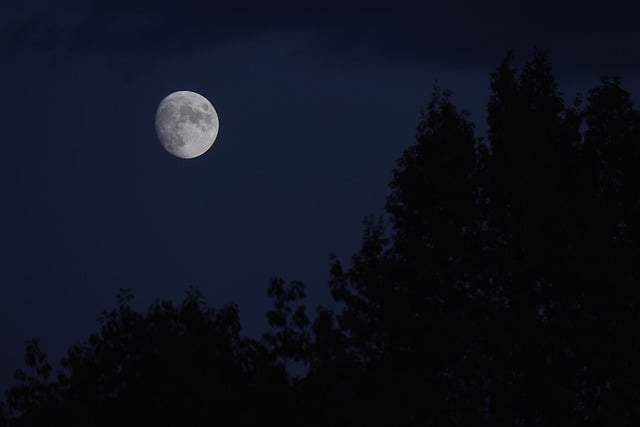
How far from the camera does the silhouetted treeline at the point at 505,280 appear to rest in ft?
87.1

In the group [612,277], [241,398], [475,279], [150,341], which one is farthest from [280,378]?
[612,277]

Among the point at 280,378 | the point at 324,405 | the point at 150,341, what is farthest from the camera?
the point at 150,341

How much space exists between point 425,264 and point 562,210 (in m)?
3.40

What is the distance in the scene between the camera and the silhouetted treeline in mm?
26547

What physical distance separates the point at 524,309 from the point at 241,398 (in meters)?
12.5

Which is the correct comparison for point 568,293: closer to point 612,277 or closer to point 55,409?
point 612,277

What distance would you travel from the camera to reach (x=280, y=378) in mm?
36031

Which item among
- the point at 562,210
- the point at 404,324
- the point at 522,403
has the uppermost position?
the point at 562,210

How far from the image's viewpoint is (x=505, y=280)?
2752cm

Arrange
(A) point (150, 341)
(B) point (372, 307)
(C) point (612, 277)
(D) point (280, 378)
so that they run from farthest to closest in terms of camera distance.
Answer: (A) point (150, 341) → (D) point (280, 378) → (B) point (372, 307) → (C) point (612, 277)

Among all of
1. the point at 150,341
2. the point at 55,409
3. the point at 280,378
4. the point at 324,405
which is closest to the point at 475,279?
the point at 324,405

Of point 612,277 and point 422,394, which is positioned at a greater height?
point 612,277

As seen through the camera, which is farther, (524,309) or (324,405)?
(324,405)

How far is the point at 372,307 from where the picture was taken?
1126 inches
